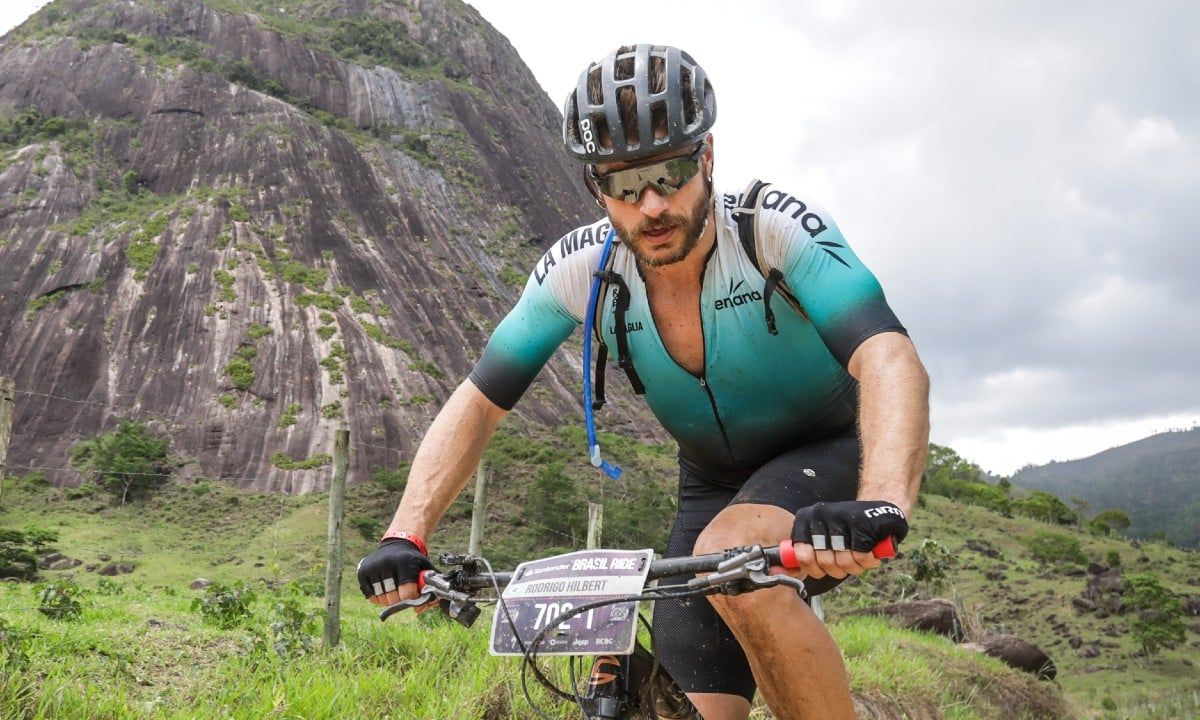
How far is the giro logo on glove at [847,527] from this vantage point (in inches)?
74.1

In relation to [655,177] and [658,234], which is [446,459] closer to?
[658,234]

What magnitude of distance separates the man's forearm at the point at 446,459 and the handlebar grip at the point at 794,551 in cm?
120

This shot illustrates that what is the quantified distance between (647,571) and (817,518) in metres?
0.38

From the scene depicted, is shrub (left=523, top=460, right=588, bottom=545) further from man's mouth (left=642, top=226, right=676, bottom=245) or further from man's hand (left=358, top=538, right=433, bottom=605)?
man's hand (left=358, top=538, right=433, bottom=605)

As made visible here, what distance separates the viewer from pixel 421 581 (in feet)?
8.04

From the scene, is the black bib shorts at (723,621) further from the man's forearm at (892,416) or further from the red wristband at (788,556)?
the red wristband at (788,556)

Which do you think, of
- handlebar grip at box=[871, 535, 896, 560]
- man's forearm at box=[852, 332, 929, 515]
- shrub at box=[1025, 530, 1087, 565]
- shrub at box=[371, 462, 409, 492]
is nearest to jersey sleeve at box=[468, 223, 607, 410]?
man's forearm at box=[852, 332, 929, 515]

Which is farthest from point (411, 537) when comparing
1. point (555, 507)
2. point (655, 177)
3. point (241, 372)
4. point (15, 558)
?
point (241, 372)

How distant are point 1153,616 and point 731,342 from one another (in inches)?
2251

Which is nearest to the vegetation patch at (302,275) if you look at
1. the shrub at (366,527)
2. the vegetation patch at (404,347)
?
the vegetation patch at (404,347)

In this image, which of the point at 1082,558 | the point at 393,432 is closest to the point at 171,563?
the point at 393,432

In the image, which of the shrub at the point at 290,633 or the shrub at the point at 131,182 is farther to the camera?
the shrub at the point at 131,182

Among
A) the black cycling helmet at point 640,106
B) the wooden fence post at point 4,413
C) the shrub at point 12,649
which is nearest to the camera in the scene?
the black cycling helmet at point 640,106

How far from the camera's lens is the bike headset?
2.83 metres
